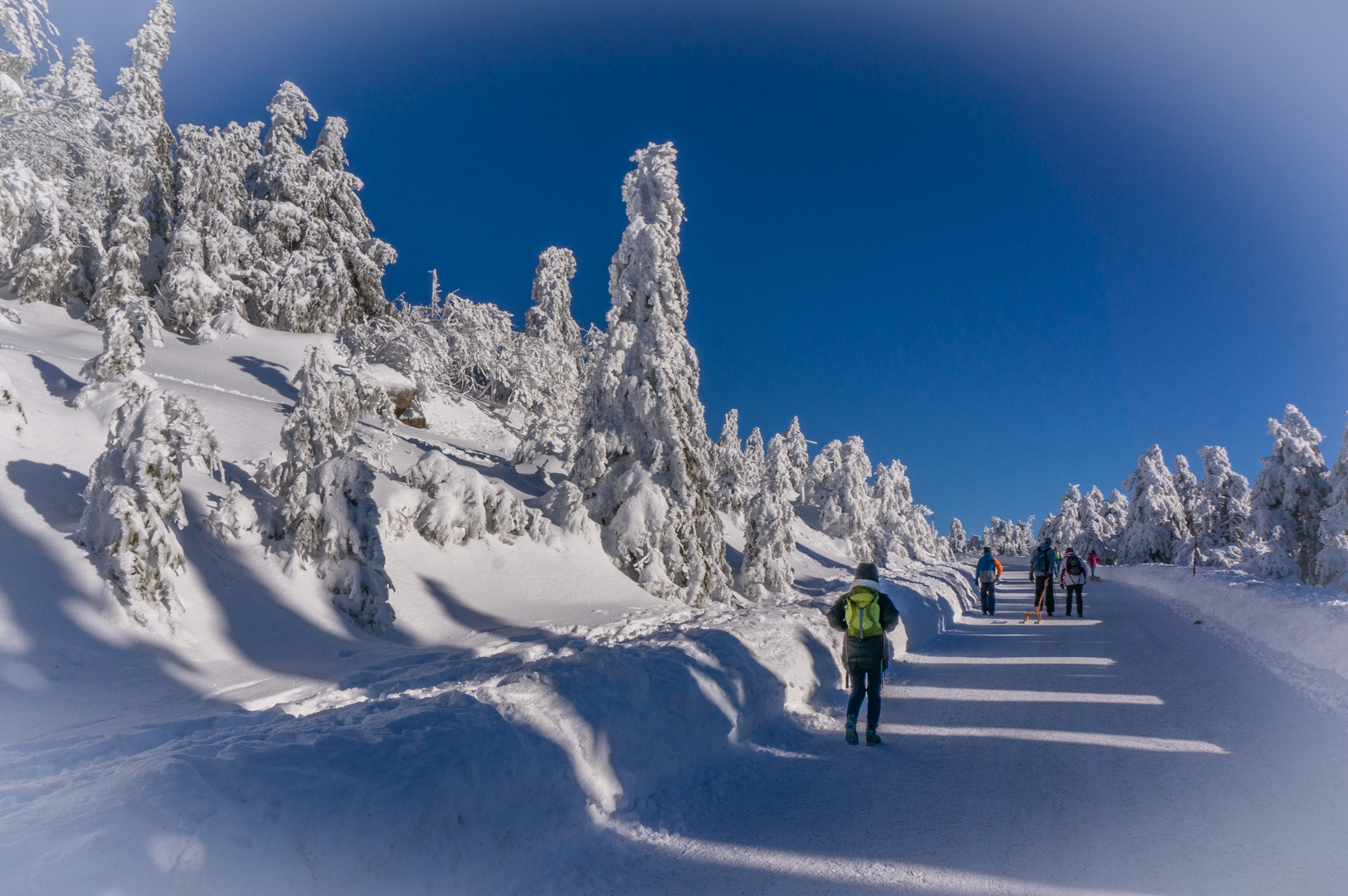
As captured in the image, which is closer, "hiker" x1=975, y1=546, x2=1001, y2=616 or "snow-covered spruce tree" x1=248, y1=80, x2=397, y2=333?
"hiker" x1=975, y1=546, x2=1001, y2=616

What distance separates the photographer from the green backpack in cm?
650

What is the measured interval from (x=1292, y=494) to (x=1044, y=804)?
43.8m

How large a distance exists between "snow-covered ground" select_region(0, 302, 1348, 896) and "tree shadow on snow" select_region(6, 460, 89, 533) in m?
0.05

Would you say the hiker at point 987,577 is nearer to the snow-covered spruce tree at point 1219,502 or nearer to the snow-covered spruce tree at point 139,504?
the snow-covered spruce tree at point 139,504

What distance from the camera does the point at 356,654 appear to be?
10812 mm

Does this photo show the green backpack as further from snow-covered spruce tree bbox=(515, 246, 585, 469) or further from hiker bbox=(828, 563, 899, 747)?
snow-covered spruce tree bbox=(515, 246, 585, 469)

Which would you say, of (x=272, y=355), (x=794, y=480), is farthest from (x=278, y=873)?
(x=794, y=480)

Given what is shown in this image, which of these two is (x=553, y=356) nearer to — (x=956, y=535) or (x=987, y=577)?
(x=987, y=577)

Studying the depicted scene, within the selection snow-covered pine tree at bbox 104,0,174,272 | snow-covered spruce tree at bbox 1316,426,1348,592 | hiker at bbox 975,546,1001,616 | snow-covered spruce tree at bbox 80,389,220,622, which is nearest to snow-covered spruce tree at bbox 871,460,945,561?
snow-covered spruce tree at bbox 1316,426,1348,592

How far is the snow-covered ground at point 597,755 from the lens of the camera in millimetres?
3322

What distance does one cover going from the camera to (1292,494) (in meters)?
35.6

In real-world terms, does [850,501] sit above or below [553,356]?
below

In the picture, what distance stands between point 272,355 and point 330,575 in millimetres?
19320

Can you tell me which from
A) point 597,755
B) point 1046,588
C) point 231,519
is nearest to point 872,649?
point 597,755
